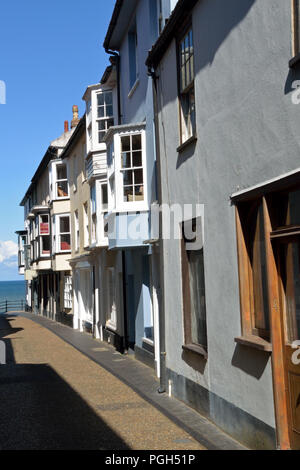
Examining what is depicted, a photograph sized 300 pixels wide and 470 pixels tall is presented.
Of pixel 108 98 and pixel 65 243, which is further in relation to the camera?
pixel 65 243

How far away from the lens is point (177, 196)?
10328 millimetres

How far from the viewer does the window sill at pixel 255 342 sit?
6.32 meters

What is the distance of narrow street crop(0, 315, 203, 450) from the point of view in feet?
25.2

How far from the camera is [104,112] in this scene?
65.5 ft

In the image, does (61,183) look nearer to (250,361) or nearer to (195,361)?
(195,361)

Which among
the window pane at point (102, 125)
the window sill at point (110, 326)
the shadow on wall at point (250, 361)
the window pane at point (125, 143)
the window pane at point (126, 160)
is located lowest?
the window sill at point (110, 326)

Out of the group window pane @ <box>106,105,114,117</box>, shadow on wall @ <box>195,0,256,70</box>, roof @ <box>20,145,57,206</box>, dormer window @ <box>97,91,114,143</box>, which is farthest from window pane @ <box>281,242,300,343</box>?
roof @ <box>20,145,57,206</box>

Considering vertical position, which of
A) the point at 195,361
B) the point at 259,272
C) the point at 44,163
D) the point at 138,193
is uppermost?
the point at 44,163

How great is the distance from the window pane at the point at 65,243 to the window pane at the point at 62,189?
2242mm

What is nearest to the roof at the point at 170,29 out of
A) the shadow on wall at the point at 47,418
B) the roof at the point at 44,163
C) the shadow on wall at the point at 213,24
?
the shadow on wall at the point at 213,24

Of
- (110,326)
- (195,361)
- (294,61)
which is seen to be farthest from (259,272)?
(110,326)

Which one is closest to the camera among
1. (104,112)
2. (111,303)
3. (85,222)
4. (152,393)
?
(152,393)

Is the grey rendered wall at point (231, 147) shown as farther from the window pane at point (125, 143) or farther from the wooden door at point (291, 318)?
the window pane at point (125, 143)

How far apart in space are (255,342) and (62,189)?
26.9 metres
